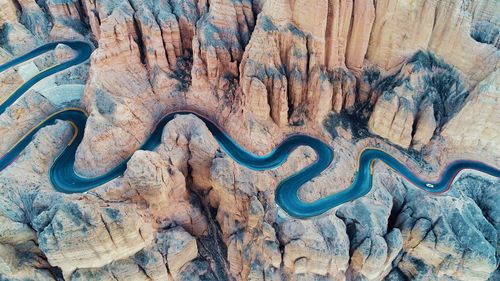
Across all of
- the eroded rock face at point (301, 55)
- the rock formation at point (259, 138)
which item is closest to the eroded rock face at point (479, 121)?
the rock formation at point (259, 138)

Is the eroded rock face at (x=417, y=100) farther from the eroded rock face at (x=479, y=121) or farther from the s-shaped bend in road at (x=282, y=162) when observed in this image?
the s-shaped bend in road at (x=282, y=162)

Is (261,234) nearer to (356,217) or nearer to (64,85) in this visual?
(356,217)

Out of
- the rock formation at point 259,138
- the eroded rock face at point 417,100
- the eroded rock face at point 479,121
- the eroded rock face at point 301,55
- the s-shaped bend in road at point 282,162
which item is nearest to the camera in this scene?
the rock formation at point 259,138

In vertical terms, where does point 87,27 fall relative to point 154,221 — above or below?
above

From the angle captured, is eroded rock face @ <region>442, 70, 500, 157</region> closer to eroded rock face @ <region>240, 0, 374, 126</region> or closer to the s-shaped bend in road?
the s-shaped bend in road

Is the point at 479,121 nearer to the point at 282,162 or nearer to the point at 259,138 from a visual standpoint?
the point at 282,162

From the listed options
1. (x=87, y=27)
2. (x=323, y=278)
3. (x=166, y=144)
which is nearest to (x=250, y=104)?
(x=166, y=144)
